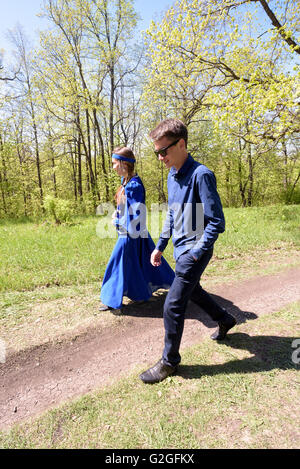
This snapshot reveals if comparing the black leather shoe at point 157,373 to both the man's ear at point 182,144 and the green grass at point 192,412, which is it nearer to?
the green grass at point 192,412

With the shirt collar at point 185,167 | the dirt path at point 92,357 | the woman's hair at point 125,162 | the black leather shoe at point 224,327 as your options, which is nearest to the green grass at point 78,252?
the dirt path at point 92,357

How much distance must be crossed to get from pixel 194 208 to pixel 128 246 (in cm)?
166

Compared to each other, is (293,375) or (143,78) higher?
(143,78)

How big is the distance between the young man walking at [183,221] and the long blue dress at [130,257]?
1153 millimetres

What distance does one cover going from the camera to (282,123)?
6.86 m

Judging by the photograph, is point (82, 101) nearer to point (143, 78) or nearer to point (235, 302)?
Answer: point (143, 78)

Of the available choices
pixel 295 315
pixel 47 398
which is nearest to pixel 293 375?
pixel 295 315

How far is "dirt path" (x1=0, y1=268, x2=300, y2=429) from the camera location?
93.8 inches

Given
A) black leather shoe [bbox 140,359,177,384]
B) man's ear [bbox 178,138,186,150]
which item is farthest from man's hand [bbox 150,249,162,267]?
man's ear [bbox 178,138,186,150]

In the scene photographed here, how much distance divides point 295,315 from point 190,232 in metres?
2.43

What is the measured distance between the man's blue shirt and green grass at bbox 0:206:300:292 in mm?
3023

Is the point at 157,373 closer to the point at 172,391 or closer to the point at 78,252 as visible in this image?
the point at 172,391

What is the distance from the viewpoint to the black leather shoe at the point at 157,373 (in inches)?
96.8

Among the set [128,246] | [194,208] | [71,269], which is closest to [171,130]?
[194,208]
